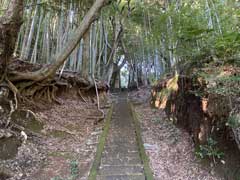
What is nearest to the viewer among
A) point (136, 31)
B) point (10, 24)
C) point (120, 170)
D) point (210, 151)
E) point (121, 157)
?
point (210, 151)

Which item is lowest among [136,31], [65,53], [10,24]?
[65,53]

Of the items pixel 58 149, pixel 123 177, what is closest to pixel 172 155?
pixel 123 177

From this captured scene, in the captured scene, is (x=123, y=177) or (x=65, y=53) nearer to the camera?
(x=123, y=177)

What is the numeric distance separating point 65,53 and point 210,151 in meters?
3.35

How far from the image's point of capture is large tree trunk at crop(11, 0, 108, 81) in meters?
5.29

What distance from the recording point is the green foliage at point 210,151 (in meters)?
3.53

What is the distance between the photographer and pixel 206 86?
13.8ft

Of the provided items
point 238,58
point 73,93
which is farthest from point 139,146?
point 73,93

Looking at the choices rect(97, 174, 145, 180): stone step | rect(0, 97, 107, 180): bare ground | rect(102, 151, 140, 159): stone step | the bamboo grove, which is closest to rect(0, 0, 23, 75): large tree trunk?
the bamboo grove

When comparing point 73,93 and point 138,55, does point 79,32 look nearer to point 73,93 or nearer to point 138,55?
point 73,93

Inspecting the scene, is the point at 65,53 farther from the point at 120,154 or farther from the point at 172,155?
the point at 172,155

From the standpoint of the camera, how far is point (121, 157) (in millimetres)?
4477

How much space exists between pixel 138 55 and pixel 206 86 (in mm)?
18839

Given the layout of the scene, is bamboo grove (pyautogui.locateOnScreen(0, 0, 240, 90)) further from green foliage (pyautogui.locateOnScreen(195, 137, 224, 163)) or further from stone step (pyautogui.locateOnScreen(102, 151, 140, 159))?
stone step (pyautogui.locateOnScreen(102, 151, 140, 159))
